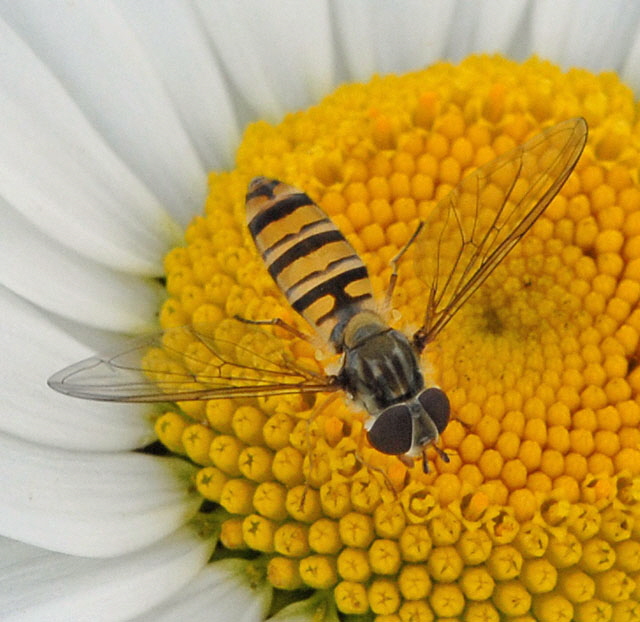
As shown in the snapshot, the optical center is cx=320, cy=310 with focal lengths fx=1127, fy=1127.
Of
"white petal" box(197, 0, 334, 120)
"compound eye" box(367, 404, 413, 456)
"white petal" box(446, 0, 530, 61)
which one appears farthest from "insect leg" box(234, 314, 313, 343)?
"white petal" box(446, 0, 530, 61)

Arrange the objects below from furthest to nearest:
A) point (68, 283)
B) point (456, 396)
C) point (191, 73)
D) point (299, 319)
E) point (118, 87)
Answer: point (191, 73)
point (118, 87)
point (68, 283)
point (299, 319)
point (456, 396)

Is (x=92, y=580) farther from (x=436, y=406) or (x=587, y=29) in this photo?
(x=587, y=29)

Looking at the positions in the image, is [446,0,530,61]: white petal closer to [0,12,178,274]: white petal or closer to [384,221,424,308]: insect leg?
[384,221,424,308]: insect leg

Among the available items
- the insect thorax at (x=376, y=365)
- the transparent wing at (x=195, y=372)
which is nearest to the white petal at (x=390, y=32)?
the insect thorax at (x=376, y=365)

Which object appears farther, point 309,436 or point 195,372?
point 309,436

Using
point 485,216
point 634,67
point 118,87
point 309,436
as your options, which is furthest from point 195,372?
point 634,67

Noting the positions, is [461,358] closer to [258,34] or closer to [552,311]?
[552,311]
